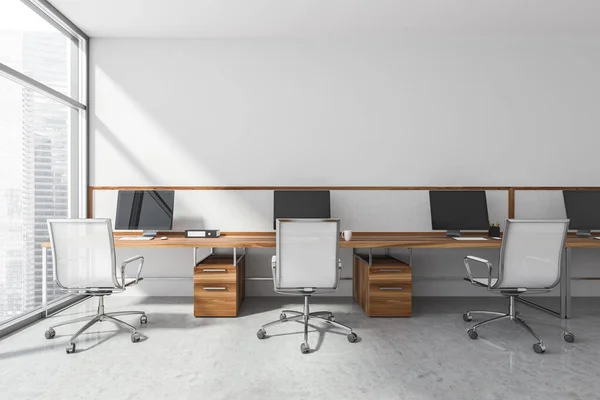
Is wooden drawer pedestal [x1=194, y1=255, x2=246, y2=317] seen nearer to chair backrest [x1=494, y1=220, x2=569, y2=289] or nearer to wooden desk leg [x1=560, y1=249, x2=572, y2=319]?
chair backrest [x1=494, y1=220, x2=569, y2=289]

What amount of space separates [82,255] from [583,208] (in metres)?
5.40

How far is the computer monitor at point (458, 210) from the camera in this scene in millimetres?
4195

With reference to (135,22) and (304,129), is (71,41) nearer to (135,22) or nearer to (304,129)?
(135,22)

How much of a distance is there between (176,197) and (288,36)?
8.24ft

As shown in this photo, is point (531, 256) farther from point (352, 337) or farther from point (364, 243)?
point (352, 337)

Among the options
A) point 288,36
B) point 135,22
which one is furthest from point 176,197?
point 288,36

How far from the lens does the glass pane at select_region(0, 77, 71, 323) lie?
335cm

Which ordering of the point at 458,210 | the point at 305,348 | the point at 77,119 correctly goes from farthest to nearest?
the point at 77,119, the point at 458,210, the point at 305,348

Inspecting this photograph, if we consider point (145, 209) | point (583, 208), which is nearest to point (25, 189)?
point (145, 209)

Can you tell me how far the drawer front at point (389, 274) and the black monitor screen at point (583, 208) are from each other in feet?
7.17

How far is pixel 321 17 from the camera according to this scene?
4.09 metres

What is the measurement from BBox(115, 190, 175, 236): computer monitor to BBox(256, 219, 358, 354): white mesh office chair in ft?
5.84

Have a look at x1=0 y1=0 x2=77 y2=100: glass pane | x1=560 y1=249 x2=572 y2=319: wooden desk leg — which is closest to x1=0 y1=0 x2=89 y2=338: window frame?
x1=0 y1=0 x2=77 y2=100: glass pane

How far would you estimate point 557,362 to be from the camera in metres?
2.73
